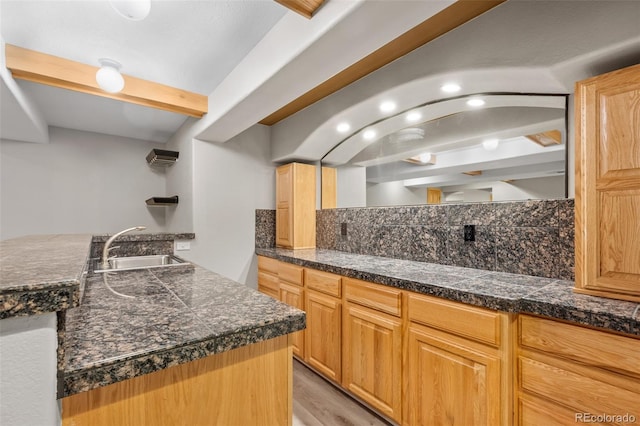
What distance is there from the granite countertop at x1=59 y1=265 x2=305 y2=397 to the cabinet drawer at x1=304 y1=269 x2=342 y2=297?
0.90 meters

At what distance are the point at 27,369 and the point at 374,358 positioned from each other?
1.71m

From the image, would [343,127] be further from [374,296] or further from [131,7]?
[131,7]

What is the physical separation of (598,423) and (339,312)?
1.37 metres

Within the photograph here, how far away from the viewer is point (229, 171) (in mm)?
3266

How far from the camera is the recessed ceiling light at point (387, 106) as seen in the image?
91.2 inches

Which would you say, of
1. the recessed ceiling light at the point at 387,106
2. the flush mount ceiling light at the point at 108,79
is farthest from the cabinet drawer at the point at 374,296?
the flush mount ceiling light at the point at 108,79

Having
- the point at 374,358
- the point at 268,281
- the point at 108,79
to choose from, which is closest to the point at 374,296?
the point at 374,358

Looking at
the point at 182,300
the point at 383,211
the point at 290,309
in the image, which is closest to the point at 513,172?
the point at 383,211

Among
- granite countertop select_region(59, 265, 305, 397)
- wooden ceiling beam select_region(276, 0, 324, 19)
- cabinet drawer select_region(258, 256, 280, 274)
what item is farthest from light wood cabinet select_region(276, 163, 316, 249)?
wooden ceiling beam select_region(276, 0, 324, 19)

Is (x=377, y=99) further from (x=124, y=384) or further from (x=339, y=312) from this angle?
(x=124, y=384)

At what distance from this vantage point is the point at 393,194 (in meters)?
2.58

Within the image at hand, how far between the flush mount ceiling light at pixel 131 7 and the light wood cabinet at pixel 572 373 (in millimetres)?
2098

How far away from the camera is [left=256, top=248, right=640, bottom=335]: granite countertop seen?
109 cm

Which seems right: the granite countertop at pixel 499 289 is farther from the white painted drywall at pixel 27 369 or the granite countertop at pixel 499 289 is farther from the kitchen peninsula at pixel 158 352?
the white painted drywall at pixel 27 369
